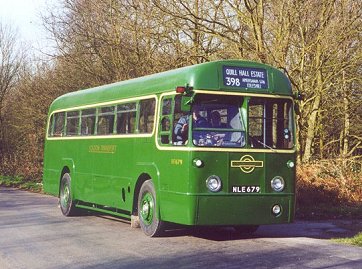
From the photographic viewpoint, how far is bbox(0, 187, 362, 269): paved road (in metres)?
9.39

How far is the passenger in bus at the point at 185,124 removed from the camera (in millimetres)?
11164

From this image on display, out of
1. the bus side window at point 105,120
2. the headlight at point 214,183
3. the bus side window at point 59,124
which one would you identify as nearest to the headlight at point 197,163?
the headlight at point 214,183

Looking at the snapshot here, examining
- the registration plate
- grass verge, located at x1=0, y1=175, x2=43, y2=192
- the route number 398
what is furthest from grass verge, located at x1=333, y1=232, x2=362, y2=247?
grass verge, located at x1=0, y1=175, x2=43, y2=192

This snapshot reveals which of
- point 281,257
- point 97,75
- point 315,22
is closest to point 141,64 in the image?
point 97,75

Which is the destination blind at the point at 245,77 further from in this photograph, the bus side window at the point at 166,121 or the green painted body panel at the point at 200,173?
the bus side window at the point at 166,121

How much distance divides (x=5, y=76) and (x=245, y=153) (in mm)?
33064

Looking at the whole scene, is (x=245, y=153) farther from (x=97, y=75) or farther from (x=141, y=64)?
(x=97, y=75)

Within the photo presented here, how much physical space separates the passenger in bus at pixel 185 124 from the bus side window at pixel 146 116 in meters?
1.10

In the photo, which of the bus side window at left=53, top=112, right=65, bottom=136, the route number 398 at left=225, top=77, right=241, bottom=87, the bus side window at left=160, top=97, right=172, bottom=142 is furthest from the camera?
the bus side window at left=53, top=112, right=65, bottom=136

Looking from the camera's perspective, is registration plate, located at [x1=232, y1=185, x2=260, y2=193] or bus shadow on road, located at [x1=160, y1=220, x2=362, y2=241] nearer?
registration plate, located at [x1=232, y1=185, x2=260, y2=193]

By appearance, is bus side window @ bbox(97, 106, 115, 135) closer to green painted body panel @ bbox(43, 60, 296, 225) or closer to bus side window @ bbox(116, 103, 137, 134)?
bus side window @ bbox(116, 103, 137, 134)

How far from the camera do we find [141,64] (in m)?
26.3

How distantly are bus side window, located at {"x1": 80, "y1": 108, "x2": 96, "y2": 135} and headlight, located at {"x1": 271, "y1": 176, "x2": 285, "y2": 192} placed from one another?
5652mm

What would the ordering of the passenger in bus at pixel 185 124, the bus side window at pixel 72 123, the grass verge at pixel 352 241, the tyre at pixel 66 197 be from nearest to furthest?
the passenger in bus at pixel 185 124 → the grass verge at pixel 352 241 → the tyre at pixel 66 197 → the bus side window at pixel 72 123
